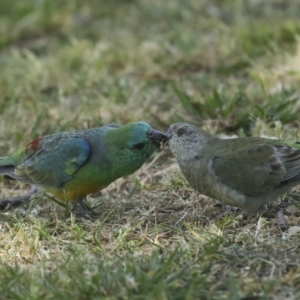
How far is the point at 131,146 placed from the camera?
4535 millimetres

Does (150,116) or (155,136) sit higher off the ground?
(155,136)

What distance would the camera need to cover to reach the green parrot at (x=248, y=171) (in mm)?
4152

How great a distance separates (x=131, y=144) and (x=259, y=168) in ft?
2.73

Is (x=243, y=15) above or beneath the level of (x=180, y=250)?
beneath

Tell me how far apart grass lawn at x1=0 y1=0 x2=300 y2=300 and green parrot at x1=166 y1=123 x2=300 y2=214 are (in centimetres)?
15

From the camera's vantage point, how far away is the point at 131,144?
453 centimetres

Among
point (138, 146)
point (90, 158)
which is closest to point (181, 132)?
point (138, 146)

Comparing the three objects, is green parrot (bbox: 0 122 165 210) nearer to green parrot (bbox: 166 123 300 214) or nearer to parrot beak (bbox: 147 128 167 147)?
parrot beak (bbox: 147 128 167 147)

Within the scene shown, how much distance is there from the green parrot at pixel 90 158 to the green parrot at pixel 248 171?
38 centimetres

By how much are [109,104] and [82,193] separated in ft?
6.50

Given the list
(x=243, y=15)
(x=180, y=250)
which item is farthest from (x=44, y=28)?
(x=180, y=250)

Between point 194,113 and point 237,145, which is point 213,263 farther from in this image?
point 194,113

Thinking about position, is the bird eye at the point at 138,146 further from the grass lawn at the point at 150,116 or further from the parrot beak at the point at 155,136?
the grass lawn at the point at 150,116

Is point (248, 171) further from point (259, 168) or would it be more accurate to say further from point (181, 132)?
point (181, 132)
